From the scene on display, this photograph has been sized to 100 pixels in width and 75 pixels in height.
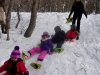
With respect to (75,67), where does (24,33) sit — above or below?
above

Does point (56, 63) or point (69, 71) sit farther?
point (56, 63)

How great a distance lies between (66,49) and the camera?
291 inches

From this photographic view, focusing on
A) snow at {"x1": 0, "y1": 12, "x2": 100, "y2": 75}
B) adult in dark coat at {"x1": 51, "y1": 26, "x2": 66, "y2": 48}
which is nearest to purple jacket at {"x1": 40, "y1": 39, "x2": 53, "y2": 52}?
A: snow at {"x1": 0, "y1": 12, "x2": 100, "y2": 75}

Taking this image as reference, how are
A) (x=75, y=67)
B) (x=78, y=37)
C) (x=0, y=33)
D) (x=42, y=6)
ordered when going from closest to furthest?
(x=75, y=67) < (x=78, y=37) < (x=0, y=33) < (x=42, y=6)

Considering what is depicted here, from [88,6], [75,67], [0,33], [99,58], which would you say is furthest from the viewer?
[88,6]

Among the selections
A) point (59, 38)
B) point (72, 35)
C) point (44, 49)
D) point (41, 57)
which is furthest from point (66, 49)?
point (41, 57)

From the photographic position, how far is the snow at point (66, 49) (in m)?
6.01

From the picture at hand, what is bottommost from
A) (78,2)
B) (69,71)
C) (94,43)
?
(69,71)

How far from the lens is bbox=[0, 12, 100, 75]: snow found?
6.01m

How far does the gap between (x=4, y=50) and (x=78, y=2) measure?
3750mm

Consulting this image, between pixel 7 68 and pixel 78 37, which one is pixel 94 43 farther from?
pixel 7 68

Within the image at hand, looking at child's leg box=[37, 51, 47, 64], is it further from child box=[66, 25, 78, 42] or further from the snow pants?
child box=[66, 25, 78, 42]

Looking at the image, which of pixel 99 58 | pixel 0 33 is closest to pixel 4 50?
pixel 0 33

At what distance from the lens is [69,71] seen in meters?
5.91
